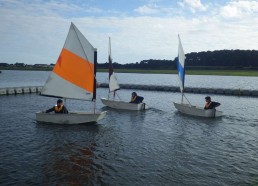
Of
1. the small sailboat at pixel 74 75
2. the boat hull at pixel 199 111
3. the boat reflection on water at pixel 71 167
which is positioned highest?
the small sailboat at pixel 74 75

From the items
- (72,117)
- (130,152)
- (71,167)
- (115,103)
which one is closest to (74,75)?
(72,117)

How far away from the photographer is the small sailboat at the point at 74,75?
2906 cm

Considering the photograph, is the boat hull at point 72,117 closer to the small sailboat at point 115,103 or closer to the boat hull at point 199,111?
the small sailboat at point 115,103

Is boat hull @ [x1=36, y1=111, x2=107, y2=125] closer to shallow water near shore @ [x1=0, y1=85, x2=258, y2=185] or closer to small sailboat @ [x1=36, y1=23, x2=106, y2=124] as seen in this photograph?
small sailboat @ [x1=36, y1=23, x2=106, y2=124]

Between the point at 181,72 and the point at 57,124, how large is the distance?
19056 millimetres

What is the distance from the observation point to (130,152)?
2138 cm

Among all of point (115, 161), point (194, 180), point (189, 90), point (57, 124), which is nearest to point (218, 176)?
point (194, 180)

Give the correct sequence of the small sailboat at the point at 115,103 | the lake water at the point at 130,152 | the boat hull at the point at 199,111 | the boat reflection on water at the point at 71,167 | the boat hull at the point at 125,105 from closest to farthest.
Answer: the boat reflection on water at the point at 71,167 → the lake water at the point at 130,152 → the boat hull at the point at 199,111 → the boat hull at the point at 125,105 → the small sailboat at the point at 115,103

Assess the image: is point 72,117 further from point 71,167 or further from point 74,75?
point 71,167

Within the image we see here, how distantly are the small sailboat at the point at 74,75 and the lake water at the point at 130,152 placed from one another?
1435mm

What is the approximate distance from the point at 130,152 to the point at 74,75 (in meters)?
11.5

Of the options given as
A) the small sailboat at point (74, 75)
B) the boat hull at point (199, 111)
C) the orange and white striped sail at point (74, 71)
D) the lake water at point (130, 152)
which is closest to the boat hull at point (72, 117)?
the small sailboat at point (74, 75)

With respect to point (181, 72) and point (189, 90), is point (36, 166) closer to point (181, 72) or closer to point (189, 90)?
point (181, 72)

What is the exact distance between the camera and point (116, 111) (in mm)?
40906
